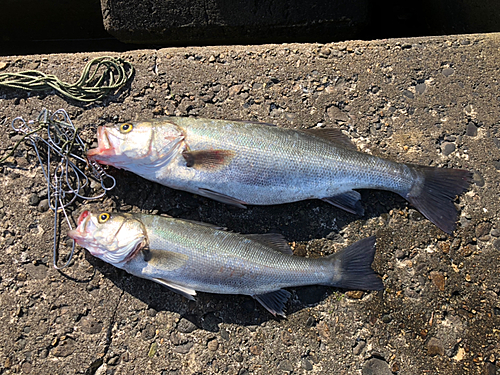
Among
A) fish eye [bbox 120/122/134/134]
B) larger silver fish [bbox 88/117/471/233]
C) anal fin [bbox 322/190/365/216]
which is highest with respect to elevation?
fish eye [bbox 120/122/134/134]

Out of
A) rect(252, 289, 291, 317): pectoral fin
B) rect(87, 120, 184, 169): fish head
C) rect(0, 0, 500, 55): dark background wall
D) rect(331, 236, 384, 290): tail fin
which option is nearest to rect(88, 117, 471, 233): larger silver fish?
rect(87, 120, 184, 169): fish head

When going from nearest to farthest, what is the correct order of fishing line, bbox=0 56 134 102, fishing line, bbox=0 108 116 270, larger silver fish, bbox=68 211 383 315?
1. larger silver fish, bbox=68 211 383 315
2. fishing line, bbox=0 108 116 270
3. fishing line, bbox=0 56 134 102

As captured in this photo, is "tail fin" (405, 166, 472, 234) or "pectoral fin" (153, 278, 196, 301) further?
"tail fin" (405, 166, 472, 234)

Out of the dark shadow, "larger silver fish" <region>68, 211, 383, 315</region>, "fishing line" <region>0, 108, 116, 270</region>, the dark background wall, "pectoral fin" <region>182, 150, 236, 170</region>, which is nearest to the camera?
"larger silver fish" <region>68, 211, 383, 315</region>

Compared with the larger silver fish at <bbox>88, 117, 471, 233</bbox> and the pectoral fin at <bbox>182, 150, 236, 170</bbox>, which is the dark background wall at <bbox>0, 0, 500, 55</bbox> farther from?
the pectoral fin at <bbox>182, 150, 236, 170</bbox>

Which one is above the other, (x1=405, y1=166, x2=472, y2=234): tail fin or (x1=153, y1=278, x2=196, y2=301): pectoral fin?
(x1=405, y1=166, x2=472, y2=234): tail fin

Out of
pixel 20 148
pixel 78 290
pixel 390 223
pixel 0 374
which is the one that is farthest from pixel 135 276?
pixel 390 223

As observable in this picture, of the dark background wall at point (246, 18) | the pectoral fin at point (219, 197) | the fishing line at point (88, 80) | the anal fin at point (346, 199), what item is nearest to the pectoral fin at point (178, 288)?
the pectoral fin at point (219, 197)
